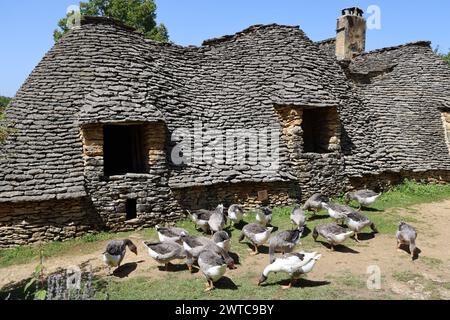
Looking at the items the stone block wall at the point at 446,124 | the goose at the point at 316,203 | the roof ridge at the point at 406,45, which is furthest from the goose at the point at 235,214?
the roof ridge at the point at 406,45

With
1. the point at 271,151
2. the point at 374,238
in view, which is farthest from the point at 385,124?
the point at 374,238

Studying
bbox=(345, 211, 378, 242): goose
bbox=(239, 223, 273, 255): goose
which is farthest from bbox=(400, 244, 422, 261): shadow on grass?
bbox=(239, 223, 273, 255): goose

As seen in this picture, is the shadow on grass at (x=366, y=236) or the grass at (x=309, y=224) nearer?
the grass at (x=309, y=224)

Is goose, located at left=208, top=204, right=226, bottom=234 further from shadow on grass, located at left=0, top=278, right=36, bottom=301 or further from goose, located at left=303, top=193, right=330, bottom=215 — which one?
shadow on grass, located at left=0, top=278, right=36, bottom=301

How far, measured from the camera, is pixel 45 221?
10352 millimetres

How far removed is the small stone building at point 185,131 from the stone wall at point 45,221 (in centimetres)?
3

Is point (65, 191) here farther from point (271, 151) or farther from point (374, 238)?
point (374, 238)

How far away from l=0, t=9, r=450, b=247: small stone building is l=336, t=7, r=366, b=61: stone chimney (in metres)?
5.88

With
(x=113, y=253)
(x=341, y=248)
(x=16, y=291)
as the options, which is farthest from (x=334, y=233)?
(x=16, y=291)

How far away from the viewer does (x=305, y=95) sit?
13328 mm

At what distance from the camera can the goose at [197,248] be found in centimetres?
774

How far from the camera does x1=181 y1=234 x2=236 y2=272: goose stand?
7.74 metres

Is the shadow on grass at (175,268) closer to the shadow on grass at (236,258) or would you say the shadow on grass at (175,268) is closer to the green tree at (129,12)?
the shadow on grass at (236,258)
